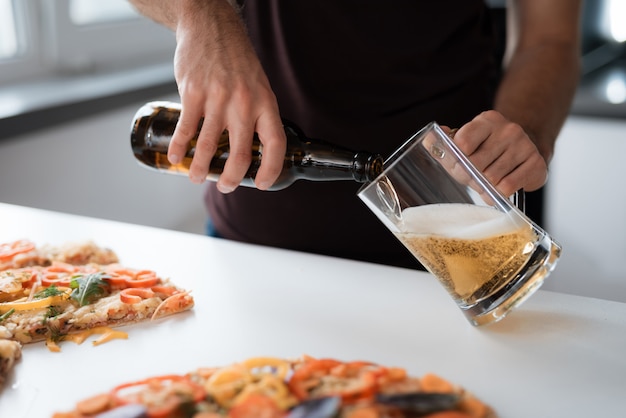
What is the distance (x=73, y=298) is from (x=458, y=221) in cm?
45

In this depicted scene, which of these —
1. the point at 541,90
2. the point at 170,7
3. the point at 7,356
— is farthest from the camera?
the point at 541,90

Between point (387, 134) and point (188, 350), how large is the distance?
1.85ft

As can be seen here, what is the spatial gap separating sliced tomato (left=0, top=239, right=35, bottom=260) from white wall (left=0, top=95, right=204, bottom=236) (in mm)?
715

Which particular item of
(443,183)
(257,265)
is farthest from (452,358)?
(257,265)

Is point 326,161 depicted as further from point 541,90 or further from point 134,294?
point 541,90

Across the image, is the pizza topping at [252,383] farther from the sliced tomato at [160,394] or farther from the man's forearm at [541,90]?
the man's forearm at [541,90]

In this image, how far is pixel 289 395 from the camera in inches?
25.6

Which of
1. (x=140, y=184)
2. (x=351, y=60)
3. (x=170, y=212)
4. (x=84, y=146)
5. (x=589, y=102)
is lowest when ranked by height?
(x=170, y=212)

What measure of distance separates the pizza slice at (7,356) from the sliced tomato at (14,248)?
0.80ft

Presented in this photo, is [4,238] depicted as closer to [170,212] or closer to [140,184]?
[140,184]

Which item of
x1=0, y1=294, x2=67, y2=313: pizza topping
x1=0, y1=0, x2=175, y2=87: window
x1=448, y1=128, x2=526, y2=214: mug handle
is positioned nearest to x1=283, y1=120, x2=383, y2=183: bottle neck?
x1=448, y1=128, x2=526, y2=214: mug handle

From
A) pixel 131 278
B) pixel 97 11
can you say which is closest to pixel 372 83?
pixel 131 278

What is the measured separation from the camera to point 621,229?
2084 mm

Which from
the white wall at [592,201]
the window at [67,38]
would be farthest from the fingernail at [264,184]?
the white wall at [592,201]
